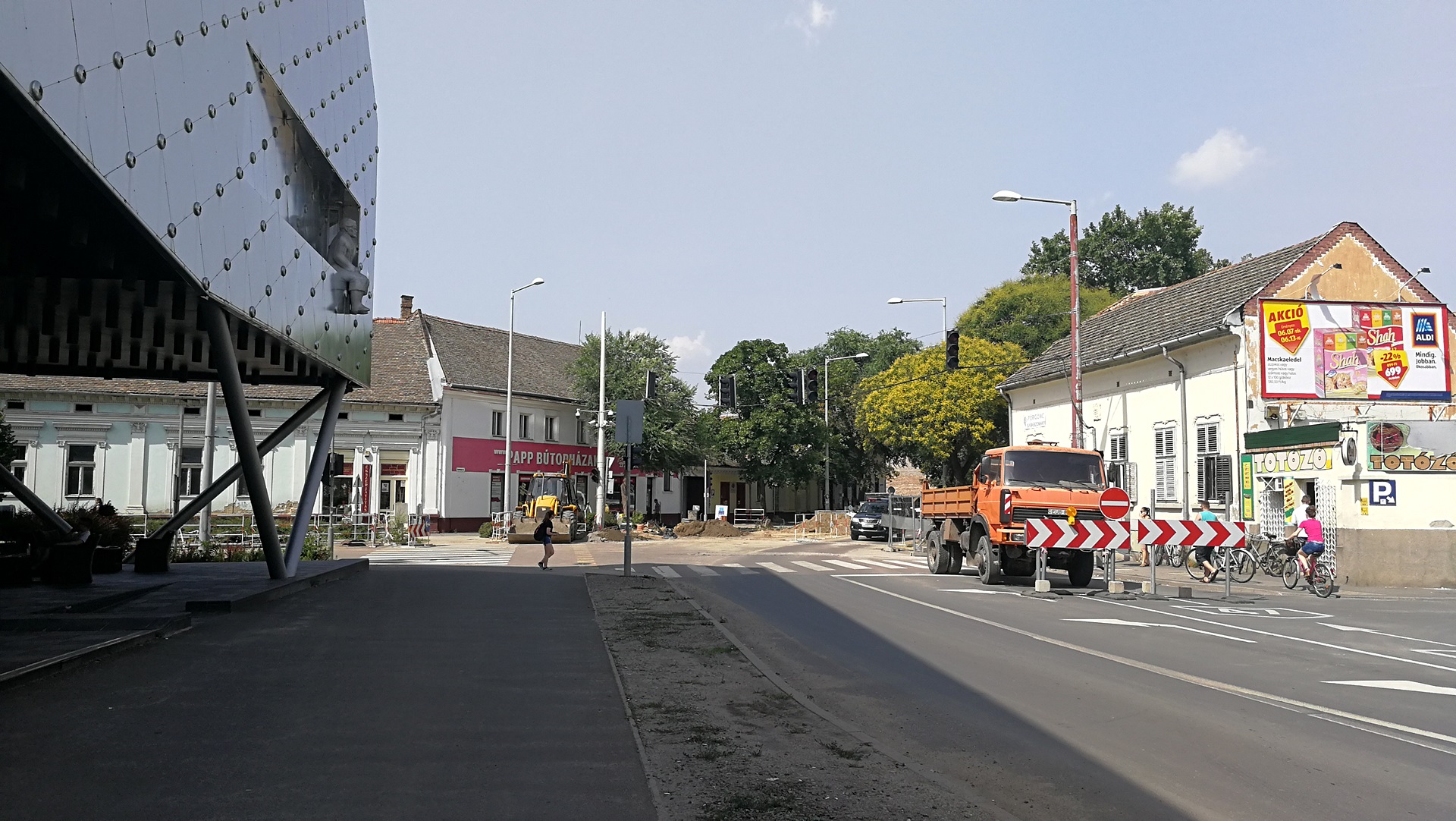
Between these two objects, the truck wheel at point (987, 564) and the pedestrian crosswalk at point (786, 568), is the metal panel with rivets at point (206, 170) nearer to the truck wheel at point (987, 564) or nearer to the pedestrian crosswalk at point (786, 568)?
the pedestrian crosswalk at point (786, 568)

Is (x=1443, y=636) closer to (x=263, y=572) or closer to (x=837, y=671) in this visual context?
(x=837, y=671)

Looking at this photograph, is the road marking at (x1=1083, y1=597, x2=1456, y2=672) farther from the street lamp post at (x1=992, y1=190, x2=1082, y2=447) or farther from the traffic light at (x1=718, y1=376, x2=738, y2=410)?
the traffic light at (x1=718, y1=376, x2=738, y2=410)

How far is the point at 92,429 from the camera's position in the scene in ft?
145

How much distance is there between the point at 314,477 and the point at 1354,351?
78.5ft

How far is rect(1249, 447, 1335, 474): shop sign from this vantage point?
23.4 metres

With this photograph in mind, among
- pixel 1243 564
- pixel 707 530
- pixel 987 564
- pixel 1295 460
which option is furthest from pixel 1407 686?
pixel 707 530

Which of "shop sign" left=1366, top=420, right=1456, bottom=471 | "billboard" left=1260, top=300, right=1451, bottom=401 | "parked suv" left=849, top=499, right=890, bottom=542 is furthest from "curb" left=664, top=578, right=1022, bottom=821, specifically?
"parked suv" left=849, top=499, right=890, bottom=542

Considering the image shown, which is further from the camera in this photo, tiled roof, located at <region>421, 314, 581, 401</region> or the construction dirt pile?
tiled roof, located at <region>421, 314, 581, 401</region>

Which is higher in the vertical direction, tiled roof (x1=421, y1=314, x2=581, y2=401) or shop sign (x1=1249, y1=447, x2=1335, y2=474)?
tiled roof (x1=421, y1=314, x2=581, y2=401)

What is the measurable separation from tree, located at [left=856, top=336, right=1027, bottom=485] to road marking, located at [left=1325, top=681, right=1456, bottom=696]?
4008cm

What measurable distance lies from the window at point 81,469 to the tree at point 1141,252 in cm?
5596

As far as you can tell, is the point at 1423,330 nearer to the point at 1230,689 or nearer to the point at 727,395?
the point at 727,395

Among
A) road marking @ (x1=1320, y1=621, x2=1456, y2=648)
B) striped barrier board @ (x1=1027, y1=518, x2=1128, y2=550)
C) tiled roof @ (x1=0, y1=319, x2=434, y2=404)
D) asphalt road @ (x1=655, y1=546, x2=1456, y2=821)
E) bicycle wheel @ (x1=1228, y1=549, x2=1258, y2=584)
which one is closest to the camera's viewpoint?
asphalt road @ (x1=655, y1=546, x2=1456, y2=821)

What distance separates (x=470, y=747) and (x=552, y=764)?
26.8 inches
